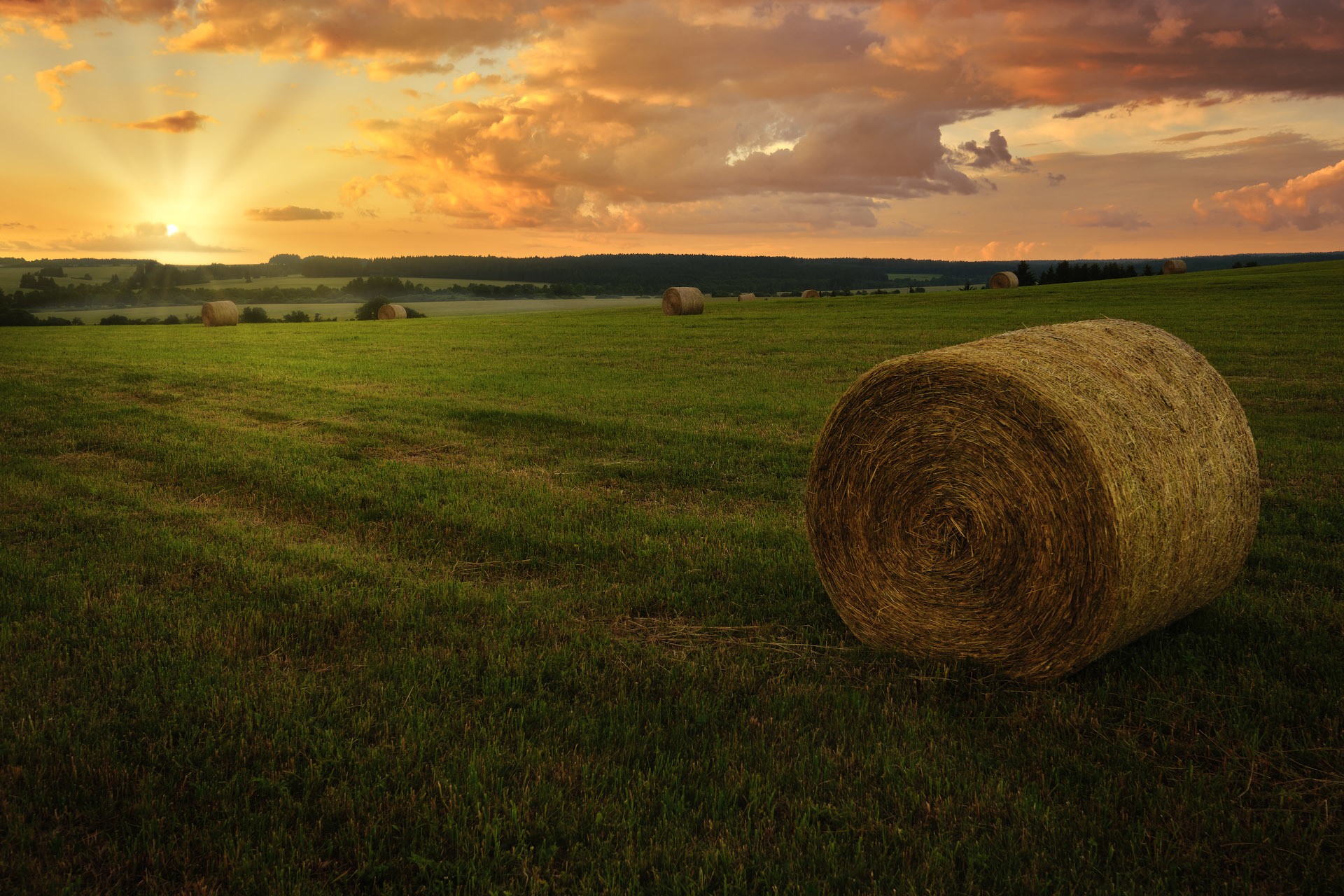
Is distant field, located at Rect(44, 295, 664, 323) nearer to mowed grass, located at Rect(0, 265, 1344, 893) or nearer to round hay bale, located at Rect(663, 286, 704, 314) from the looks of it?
round hay bale, located at Rect(663, 286, 704, 314)

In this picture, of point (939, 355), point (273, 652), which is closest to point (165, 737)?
point (273, 652)

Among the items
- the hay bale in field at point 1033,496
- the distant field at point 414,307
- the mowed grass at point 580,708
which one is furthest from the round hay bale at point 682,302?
the hay bale in field at point 1033,496

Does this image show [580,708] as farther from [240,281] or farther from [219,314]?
[240,281]

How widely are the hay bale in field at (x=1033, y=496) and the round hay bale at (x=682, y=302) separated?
1771 inches

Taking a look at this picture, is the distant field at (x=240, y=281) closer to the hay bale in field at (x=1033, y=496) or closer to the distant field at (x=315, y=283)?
the distant field at (x=315, y=283)

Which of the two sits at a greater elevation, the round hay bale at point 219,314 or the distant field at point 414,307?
the distant field at point 414,307

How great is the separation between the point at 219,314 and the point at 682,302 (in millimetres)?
27170

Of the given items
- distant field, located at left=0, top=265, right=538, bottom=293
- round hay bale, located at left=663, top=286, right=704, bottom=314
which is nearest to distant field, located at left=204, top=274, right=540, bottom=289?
distant field, located at left=0, top=265, right=538, bottom=293

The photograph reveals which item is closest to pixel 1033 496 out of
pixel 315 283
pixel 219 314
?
pixel 219 314

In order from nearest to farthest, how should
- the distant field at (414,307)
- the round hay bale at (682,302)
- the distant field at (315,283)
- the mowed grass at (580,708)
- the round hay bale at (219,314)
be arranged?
the mowed grass at (580,708), the round hay bale at (682,302), the round hay bale at (219,314), the distant field at (414,307), the distant field at (315,283)

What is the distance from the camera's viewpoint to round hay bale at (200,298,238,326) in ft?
171

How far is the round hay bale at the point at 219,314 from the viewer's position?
52188mm

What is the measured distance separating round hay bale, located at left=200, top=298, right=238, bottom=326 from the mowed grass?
4417 centimetres

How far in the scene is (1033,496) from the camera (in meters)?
6.12
